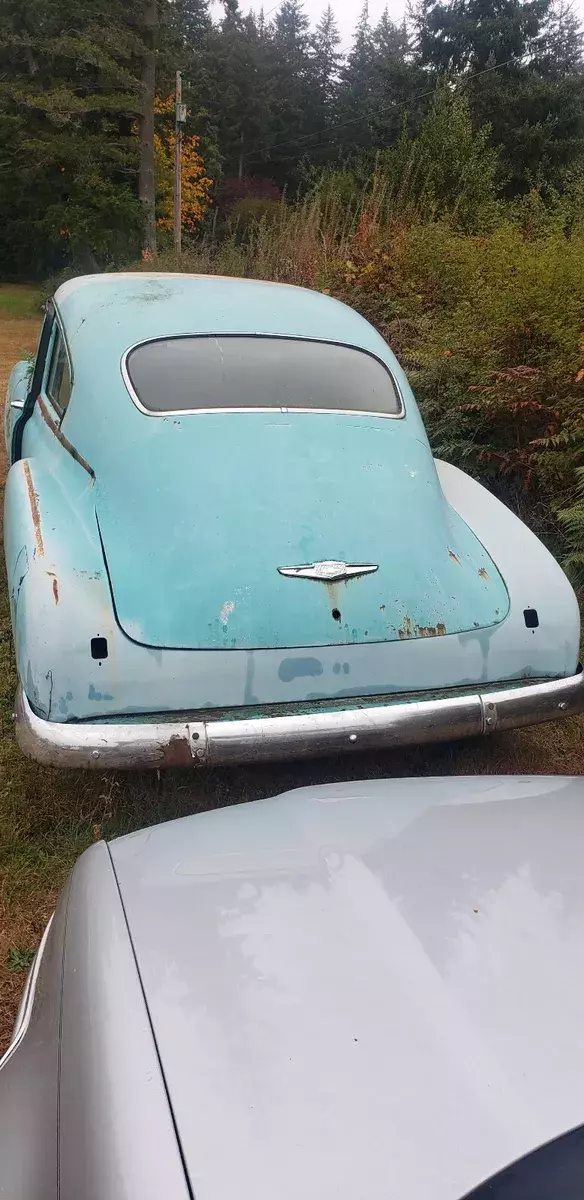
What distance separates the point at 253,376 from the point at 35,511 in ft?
3.61

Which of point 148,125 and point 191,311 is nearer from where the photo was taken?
point 191,311

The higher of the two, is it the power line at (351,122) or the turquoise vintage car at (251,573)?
the power line at (351,122)

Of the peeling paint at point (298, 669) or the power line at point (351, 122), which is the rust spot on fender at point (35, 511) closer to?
the peeling paint at point (298, 669)

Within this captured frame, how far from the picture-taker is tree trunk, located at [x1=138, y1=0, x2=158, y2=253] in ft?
67.7

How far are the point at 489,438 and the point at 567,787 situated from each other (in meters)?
3.95

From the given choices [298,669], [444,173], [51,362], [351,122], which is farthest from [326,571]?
[351,122]

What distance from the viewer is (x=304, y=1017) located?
1064mm

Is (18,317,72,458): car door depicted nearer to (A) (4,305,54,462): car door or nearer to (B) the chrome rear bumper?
(A) (4,305,54,462): car door

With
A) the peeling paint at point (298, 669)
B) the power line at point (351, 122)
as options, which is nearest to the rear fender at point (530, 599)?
the peeling paint at point (298, 669)

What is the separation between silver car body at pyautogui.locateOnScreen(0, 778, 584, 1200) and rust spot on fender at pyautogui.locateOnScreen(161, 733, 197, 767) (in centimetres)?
87

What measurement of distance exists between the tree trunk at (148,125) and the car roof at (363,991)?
20935mm

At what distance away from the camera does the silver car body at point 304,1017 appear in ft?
2.95

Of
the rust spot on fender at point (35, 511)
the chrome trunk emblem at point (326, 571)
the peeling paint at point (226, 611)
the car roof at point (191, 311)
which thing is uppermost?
the car roof at point (191, 311)

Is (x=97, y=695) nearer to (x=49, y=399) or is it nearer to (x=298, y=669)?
(x=298, y=669)
